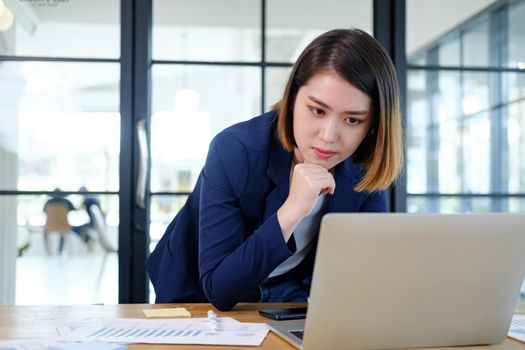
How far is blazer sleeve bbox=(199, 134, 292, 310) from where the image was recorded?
144cm

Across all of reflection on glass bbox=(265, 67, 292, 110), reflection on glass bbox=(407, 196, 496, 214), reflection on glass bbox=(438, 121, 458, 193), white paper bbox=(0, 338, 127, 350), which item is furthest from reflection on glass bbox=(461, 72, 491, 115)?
white paper bbox=(0, 338, 127, 350)

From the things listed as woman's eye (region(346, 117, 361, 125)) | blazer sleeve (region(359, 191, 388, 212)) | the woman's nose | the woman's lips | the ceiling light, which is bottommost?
blazer sleeve (region(359, 191, 388, 212))

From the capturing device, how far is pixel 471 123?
3.43 meters

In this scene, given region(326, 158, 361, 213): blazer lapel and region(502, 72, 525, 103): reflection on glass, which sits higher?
region(502, 72, 525, 103): reflection on glass

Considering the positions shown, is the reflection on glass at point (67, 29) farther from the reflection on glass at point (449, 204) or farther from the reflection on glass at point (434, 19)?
the reflection on glass at point (449, 204)

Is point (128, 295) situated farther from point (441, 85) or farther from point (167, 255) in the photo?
point (441, 85)

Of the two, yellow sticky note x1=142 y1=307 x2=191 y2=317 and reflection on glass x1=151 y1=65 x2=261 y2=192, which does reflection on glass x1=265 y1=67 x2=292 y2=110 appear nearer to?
reflection on glass x1=151 y1=65 x2=261 y2=192

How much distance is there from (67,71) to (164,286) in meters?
1.83

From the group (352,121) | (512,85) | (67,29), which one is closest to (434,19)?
(512,85)

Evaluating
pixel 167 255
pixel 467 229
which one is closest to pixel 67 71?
pixel 167 255

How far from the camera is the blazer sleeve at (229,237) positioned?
1.44 metres

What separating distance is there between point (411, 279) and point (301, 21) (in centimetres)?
245

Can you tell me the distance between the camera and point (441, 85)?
3439 millimetres

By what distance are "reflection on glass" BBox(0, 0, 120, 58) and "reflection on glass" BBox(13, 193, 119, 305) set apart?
673 millimetres
